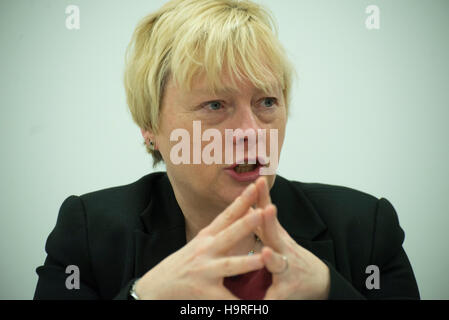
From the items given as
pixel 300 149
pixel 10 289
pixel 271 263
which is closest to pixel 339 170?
pixel 300 149

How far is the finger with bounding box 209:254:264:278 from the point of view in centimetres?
102

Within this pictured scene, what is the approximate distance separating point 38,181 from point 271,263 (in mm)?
1531

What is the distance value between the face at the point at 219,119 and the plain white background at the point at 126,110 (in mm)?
850

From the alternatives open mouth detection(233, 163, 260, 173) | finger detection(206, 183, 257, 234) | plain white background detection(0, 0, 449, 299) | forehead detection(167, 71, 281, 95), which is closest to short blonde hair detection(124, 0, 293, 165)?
forehead detection(167, 71, 281, 95)

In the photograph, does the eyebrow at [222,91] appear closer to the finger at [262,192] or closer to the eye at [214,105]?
the eye at [214,105]

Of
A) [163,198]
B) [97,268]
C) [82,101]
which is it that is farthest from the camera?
[82,101]

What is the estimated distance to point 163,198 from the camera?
1.67 m

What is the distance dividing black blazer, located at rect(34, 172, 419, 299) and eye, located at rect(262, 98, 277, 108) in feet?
1.30

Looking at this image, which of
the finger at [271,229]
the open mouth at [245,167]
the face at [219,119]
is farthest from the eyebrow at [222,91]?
the finger at [271,229]

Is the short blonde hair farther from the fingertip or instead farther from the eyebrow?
the fingertip

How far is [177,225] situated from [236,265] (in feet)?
1.89

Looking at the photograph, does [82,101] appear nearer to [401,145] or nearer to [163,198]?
[163,198]

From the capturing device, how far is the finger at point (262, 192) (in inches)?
43.1

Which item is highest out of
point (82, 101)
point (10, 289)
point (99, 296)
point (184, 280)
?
point (82, 101)
